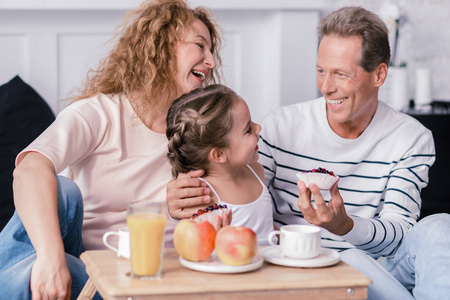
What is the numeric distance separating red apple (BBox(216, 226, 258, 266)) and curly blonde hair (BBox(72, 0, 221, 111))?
0.85m

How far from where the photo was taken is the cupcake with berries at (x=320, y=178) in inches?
70.0

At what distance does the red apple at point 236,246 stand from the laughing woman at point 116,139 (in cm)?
55

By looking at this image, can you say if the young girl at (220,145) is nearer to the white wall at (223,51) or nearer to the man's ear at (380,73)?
the man's ear at (380,73)


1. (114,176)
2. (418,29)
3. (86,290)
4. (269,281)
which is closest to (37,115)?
(114,176)

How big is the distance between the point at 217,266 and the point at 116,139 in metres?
0.84

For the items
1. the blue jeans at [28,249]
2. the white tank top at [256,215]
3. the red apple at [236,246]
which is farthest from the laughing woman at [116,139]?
the red apple at [236,246]

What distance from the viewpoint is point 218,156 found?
1.96 metres

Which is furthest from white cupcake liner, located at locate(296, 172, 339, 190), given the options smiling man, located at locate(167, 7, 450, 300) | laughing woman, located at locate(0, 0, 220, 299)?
laughing woman, located at locate(0, 0, 220, 299)

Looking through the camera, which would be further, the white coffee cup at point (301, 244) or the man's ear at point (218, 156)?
the man's ear at point (218, 156)

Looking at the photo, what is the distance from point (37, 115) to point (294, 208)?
116 centimetres

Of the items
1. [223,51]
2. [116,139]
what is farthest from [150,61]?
[223,51]

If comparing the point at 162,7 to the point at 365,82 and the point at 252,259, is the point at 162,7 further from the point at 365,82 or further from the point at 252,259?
the point at 252,259

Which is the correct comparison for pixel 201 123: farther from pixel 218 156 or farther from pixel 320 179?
pixel 320 179

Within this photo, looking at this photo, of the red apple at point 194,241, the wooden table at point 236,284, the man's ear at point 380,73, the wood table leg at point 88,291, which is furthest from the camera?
the man's ear at point 380,73
